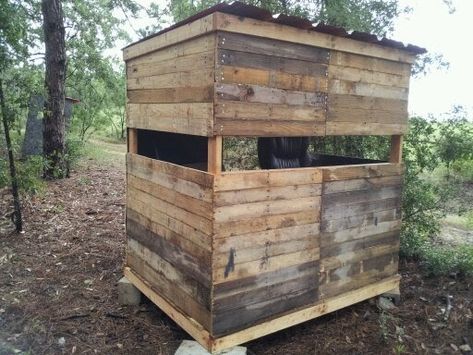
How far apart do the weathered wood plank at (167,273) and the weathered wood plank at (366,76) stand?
219cm

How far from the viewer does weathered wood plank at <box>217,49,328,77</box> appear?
298 cm

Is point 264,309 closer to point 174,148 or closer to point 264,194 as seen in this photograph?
point 264,194

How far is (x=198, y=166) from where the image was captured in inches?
185

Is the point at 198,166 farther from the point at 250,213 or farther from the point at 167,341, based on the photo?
the point at 167,341

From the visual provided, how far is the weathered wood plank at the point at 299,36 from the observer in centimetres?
292

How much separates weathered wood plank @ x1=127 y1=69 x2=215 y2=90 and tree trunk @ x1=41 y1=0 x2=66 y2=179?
4.64 m

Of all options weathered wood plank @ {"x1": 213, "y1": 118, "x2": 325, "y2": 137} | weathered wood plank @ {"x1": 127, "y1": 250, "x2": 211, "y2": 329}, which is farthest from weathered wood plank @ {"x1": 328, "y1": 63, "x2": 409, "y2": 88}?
weathered wood plank @ {"x1": 127, "y1": 250, "x2": 211, "y2": 329}

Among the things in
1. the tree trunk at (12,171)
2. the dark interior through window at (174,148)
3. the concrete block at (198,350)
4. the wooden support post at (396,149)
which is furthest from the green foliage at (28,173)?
the wooden support post at (396,149)

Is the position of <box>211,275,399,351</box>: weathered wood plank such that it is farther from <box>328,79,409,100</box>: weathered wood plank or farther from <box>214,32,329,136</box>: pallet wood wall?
<box>328,79,409,100</box>: weathered wood plank

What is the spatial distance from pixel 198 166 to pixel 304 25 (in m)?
2.07

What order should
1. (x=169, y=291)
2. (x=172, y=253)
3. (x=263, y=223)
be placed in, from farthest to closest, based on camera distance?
(x=169, y=291) < (x=172, y=253) < (x=263, y=223)

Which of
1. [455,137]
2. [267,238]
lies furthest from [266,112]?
[455,137]

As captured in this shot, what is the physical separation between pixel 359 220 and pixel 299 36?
6.36 ft

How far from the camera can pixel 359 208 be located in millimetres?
4102
